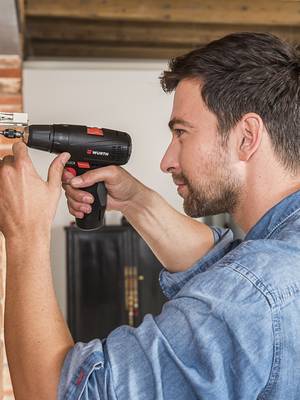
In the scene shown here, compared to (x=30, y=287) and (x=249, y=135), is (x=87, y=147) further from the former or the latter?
(x=30, y=287)

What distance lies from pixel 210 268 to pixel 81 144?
24.4 inches

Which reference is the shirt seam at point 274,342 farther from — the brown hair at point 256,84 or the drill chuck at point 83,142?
the drill chuck at point 83,142

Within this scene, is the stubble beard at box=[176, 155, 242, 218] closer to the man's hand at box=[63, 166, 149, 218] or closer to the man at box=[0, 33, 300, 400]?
the man at box=[0, 33, 300, 400]

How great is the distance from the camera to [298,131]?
139cm

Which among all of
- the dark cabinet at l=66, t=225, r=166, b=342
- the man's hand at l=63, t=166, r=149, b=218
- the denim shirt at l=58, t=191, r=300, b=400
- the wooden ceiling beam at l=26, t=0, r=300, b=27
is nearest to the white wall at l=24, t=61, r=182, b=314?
the dark cabinet at l=66, t=225, r=166, b=342

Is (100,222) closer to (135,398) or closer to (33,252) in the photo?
(33,252)

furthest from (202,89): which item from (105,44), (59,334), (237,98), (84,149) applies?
(105,44)

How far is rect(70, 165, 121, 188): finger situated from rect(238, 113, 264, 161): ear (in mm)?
453

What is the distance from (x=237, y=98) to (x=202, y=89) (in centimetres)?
9

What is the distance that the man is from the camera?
1.05 meters

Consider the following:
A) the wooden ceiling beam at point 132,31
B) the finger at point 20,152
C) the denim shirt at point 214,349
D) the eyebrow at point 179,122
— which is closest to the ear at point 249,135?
the eyebrow at point 179,122

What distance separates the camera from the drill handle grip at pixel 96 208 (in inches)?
69.4

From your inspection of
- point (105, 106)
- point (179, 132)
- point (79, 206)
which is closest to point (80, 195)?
point (79, 206)

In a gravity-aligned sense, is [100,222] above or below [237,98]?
below
